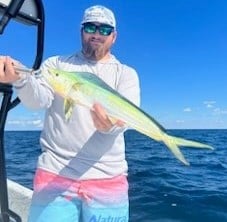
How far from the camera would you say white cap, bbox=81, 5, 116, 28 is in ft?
8.46

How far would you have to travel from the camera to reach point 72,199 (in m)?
2.57

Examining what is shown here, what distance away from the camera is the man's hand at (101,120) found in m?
2.19

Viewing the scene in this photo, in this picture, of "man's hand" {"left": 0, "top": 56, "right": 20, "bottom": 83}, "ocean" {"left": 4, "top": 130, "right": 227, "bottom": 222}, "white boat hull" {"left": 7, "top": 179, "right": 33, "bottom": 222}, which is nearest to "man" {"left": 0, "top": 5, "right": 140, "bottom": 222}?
"man's hand" {"left": 0, "top": 56, "right": 20, "bottom": 83}

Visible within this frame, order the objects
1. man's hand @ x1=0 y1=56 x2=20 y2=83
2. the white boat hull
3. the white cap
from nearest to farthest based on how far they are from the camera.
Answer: man's hand @ x1=0 y1=56 x2=20 y2=83
the white cap
the white boat hull

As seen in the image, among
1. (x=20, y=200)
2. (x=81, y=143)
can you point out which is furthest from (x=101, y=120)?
(x=20, y=200)

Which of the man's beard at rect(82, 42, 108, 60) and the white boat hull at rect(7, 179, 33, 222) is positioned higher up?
the man's beard at rect(82, 42, 108, 60)

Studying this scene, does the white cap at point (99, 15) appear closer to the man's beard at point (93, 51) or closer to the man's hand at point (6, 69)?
the man's beard at point (93, 51)

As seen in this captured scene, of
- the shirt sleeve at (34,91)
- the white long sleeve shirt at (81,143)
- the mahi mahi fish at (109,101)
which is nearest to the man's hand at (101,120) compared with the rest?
the mahi mahi fish at (109,101)

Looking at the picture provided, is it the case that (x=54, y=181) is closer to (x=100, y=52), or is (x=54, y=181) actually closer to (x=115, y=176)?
(x=115, y=176)

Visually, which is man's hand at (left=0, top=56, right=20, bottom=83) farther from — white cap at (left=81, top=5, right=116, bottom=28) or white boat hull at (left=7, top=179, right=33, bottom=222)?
white boat hull at (left=7, top=179, right=33, bottom=222)

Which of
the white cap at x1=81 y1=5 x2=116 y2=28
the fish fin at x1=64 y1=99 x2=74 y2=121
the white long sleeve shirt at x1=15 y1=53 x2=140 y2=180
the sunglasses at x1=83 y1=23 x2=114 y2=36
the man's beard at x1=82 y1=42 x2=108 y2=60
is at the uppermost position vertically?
the white cap at x1=81 y1=5 x2=116 y2=28

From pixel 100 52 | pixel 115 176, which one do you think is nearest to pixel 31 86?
pixel 100 52

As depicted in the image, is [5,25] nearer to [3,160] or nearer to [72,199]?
[3,160]

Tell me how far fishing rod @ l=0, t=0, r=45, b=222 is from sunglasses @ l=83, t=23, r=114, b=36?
0.26 m
